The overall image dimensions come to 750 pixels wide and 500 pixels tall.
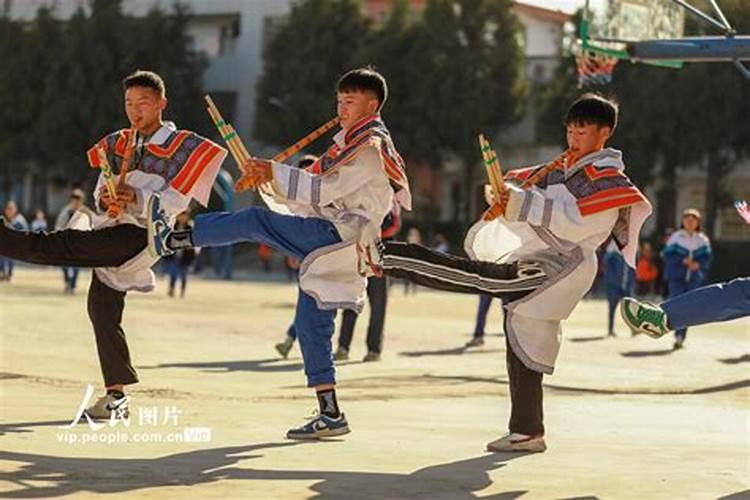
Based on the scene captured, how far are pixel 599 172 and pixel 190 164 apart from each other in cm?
222

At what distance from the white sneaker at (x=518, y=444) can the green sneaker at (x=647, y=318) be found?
0.78 m

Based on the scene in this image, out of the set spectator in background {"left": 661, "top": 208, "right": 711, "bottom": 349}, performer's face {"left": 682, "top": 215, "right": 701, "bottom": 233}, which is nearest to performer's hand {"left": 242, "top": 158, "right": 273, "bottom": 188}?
spectator in background {"left": 661, "top": 208, "right": 711, "bottom": 349}

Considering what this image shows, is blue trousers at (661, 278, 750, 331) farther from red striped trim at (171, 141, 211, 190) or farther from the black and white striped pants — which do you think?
red striped trim at (171, 141, 211, 190)

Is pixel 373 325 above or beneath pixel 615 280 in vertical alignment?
beneath

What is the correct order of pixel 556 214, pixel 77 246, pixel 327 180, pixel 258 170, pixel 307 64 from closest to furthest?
pixel 556 214
pixel 258 170
pixel 327 180
pixel 77 246
pixel 307 64

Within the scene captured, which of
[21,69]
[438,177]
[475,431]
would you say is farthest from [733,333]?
[21,69]

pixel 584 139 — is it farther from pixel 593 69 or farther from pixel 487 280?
pixel 593 69

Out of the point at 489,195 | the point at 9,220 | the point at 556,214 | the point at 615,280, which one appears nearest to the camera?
the point at 556,214

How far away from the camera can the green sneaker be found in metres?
8.07

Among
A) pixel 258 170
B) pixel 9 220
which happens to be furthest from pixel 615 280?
pixel 258 170

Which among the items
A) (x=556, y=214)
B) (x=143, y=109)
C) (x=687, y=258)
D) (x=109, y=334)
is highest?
(x=143, y=109)

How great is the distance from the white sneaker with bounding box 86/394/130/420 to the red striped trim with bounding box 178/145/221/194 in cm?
124

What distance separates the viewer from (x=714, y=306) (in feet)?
26.2

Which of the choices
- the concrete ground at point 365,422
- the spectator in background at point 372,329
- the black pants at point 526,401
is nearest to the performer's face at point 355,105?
the black pants at point 526,401
